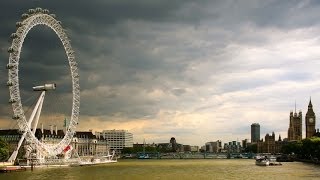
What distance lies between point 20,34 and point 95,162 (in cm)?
5374

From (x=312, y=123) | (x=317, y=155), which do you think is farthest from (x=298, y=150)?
(x=312, y=123)

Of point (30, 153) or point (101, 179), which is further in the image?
point (30, 153)

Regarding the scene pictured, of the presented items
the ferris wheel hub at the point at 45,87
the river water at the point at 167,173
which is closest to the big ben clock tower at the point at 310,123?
the river water at the point at 167,173

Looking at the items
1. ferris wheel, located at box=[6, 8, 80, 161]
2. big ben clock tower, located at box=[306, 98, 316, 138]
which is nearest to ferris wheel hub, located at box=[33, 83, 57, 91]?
ferris wheel, located at box=[6, 8, 80, 161]

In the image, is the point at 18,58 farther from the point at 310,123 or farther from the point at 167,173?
the point at 310,123

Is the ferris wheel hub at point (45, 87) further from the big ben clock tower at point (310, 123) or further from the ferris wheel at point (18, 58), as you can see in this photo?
the big ben clock tower at point (310, 123)

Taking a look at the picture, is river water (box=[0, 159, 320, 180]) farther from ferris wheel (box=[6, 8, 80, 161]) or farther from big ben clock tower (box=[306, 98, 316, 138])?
big ben clock tower (box=[306, 98, 316, 138])

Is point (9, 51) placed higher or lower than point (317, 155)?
higher

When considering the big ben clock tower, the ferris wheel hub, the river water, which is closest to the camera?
the river water

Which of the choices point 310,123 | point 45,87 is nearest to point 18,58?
point 45,87

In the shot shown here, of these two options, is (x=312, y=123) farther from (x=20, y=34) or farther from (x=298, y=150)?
(x=20, y=34)

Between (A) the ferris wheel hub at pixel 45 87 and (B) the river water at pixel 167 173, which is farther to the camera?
(A) the ferris wheel hub at pixel 45 87

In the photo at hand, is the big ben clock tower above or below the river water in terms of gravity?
above

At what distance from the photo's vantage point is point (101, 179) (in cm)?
5391
